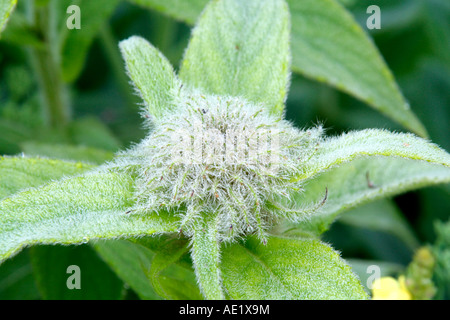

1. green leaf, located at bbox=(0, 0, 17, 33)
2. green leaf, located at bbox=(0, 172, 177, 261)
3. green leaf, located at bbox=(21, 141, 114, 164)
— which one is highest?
green leaf, located at bbox=(0, 0, 17, 33)

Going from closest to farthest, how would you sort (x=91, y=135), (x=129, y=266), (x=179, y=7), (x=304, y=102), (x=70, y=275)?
(x=129, y=266), (x=70, y=275), (x=179, y=7), (x=91, y=135), (x=304, y=102)

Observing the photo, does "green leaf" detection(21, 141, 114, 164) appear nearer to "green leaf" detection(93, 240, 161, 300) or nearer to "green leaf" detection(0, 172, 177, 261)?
"green leaf" detection(93, 240, 161, 300)

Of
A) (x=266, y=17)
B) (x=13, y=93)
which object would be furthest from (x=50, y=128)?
(x=266, y=17)

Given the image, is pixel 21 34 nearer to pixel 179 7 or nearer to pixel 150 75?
pixel 179 7

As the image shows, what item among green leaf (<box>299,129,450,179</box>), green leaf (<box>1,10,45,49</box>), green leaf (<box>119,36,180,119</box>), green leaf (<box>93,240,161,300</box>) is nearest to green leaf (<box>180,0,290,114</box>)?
green leaf (<box>119,36,180,119</box>)

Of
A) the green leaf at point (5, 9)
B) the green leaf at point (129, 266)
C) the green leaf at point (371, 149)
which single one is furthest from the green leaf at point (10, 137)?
the green leaf at point (371, 149)

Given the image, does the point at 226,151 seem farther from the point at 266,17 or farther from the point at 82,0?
the point at 82,0

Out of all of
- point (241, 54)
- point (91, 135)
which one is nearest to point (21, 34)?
point (91, 135)
